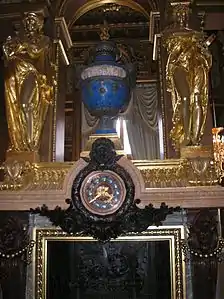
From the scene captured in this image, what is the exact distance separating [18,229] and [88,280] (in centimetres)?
58

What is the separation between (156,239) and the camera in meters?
3.22

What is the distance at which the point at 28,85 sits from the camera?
3.54 meters

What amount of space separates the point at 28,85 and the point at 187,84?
3.81 feet

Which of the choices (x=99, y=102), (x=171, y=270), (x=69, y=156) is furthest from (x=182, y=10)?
(x=171, y=270)

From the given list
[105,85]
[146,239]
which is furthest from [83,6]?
[146,239]

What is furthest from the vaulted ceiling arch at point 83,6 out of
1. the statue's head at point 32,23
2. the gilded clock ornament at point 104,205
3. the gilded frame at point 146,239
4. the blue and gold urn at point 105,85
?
the gilded frame at point 146,239

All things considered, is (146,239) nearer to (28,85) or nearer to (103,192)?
(103,192)

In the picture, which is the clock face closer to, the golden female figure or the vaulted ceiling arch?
the golden female figure

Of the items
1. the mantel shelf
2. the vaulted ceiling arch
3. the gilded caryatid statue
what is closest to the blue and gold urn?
the gilded caryatid statue

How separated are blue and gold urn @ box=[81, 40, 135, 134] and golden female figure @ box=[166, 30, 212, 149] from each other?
0.36 m

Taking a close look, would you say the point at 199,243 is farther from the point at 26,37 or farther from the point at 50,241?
the point at 26,37

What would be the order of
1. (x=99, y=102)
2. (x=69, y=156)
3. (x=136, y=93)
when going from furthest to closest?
1. (x=136, y=93)
2. (x=69, y=156)
3. (x=99, y=102)

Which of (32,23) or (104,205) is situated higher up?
(32,23)

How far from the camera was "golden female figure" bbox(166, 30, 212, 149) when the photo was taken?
3.41m
